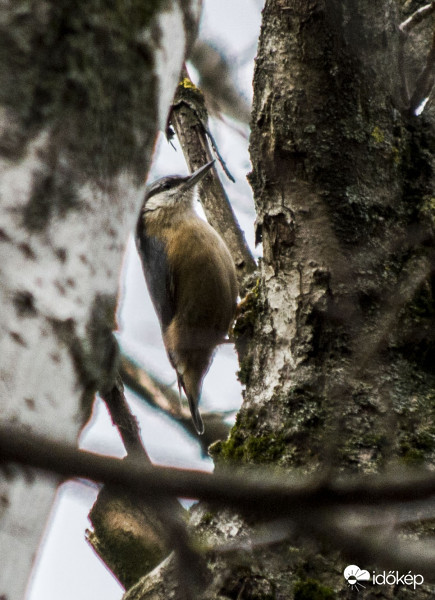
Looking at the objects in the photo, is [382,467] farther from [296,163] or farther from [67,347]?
[67,347]

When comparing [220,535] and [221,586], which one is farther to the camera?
[220,535]

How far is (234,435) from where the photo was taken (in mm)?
2047

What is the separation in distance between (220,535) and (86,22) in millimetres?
1356

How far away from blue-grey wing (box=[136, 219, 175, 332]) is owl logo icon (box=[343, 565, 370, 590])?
224 cm

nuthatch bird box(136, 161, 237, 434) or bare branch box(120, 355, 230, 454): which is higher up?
nuthatch bird box(136, 161, 237, 434)

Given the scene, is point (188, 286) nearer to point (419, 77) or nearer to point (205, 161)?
point (205, 161)

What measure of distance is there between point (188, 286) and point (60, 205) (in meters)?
2.87

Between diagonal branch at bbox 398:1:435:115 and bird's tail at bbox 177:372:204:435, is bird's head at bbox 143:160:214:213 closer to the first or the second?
bird's tail at bbox 177:372:204:435

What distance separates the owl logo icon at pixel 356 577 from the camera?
160 cm

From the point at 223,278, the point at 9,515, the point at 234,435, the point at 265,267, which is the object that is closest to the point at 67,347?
the point at 9,515

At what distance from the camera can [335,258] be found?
2.12 meters

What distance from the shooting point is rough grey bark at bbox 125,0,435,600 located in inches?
74.4

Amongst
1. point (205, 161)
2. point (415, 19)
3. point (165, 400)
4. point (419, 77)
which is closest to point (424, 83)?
point (419, 77)

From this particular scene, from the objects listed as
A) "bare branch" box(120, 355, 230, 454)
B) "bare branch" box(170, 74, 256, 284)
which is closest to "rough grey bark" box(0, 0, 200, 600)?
"bare branch" box(170, 74, 256, 284)
